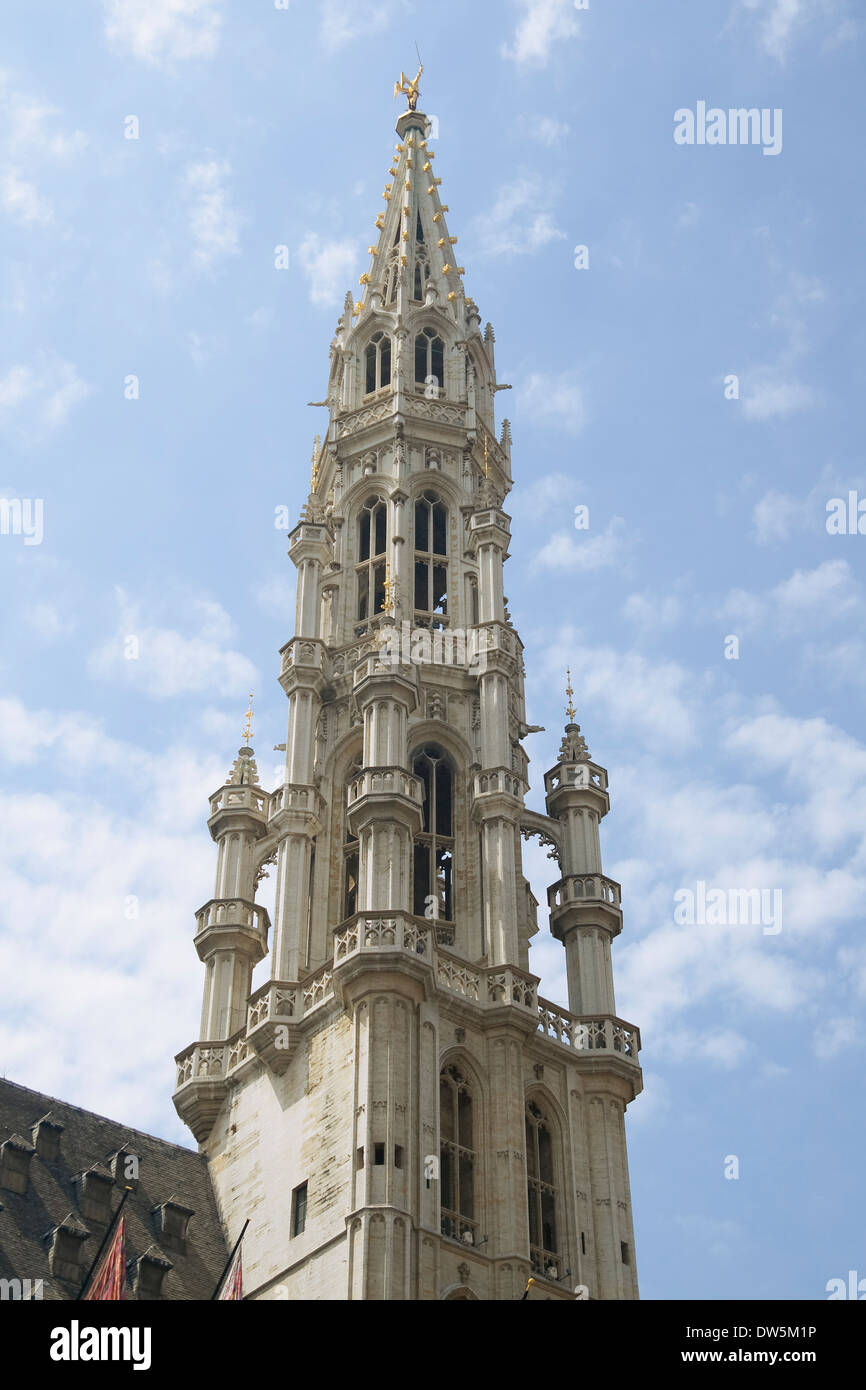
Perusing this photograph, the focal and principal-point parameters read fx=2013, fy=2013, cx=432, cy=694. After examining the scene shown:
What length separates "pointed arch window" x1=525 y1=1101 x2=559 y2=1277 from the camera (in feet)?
161

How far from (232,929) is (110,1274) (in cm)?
1643

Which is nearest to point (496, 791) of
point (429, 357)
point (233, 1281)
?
point (233, 1281)

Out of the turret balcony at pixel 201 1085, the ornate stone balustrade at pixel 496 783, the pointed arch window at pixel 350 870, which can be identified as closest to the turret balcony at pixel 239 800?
the pointed arch window at pixel 350 870

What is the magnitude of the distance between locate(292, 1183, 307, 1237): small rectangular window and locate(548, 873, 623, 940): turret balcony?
12160 millimetres

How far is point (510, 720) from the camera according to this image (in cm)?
6109

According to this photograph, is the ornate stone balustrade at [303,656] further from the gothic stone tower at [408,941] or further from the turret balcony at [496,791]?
the turret balcony at [496,791]

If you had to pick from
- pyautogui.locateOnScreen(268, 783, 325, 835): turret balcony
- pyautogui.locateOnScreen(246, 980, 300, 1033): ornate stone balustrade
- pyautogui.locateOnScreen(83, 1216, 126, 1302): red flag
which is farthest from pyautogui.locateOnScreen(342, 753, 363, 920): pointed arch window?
pyautogui.locateOnScreen(83, 1216, 126, 1302): red flag

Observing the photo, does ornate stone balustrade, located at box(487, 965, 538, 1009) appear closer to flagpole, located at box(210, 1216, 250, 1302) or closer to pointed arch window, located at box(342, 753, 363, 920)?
pointed arch window, located at box(342, 753, 363, 920)

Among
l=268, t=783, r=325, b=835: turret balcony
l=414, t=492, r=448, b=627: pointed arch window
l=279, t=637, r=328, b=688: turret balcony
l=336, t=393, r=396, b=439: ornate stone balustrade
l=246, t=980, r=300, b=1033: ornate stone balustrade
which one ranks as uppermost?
l=336, t=393, r=396, b=439: ornate stone balustrade
